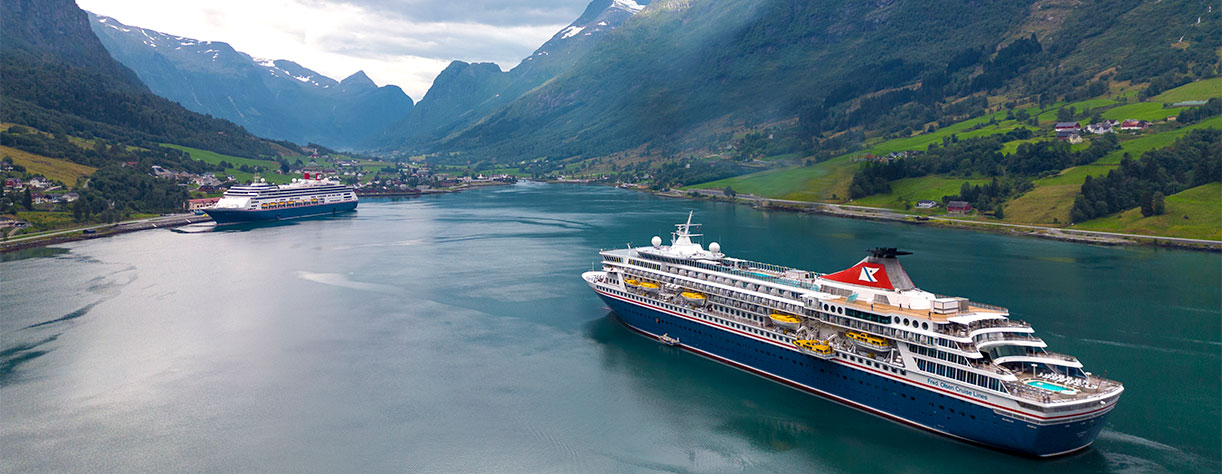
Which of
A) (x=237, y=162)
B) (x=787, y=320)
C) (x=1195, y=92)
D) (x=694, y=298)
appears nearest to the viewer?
(x=787, y=320)

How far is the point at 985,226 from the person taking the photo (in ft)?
233

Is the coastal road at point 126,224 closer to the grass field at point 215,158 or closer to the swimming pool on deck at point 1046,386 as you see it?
the grass field at point 215,158

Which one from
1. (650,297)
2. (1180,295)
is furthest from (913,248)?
(650,297)

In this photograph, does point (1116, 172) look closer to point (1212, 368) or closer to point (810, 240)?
point (810, 240)

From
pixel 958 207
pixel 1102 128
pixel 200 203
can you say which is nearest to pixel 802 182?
pixel 958 207

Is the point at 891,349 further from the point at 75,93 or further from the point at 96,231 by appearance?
the point at 75,93

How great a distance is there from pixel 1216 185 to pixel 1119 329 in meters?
46.0

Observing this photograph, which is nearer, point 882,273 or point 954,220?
point 882,273

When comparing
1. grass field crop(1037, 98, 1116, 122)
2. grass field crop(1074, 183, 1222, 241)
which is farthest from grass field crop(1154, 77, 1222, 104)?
grass field crop(1074, 183, 1222, 241)

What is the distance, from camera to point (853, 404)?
24.8 metres

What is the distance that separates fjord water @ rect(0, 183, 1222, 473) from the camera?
863 inches

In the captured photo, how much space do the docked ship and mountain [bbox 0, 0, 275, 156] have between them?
119 ft

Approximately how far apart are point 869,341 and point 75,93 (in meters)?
155

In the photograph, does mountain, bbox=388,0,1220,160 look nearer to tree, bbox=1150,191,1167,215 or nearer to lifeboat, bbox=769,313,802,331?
tree, bbox=1150,191,1167,215
